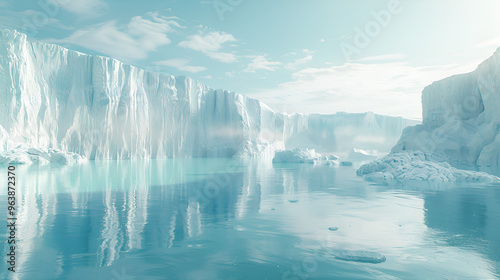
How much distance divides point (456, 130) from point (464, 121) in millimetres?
2256

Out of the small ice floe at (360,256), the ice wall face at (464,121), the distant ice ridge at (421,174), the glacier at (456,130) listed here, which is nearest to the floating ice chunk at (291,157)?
the ice wall face at (464,121)

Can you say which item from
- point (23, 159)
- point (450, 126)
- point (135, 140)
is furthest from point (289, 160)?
point (23, 159)

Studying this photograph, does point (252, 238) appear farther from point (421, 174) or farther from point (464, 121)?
point (464, 121)

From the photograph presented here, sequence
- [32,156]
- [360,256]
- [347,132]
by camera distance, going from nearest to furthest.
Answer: [360,256] < [32,156] < [347,132]

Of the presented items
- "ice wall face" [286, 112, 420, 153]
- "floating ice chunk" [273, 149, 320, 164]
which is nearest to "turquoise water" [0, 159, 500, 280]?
"floating ice chunk" [273, 149, 320, 164]

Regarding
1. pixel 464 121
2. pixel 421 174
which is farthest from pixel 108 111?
pixel 464 121

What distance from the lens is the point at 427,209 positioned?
8.40 meters

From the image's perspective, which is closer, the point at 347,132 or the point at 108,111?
the point at 108,111

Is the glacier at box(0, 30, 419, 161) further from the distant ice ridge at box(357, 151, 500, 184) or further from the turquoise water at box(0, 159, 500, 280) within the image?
the distant ice ridge at box(357, 151, 500, 184)

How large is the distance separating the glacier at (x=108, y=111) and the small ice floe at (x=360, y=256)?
29.1 m

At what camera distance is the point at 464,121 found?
29734 millimetres

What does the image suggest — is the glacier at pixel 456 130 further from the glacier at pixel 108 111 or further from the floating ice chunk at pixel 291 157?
the glacier at pixel 108 111

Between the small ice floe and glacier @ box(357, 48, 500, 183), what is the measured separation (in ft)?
44.4

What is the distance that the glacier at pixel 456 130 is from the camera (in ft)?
65.7
